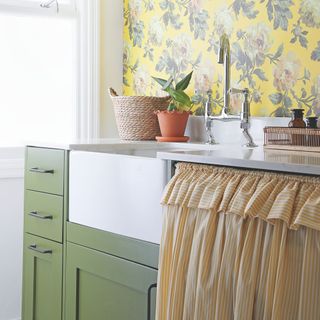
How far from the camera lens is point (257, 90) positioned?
2.77 m

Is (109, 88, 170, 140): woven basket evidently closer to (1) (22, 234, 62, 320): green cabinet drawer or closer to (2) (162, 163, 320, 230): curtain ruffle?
(1) (22, 234, 62, 320): green cabinet drawer

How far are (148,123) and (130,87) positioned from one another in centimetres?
52

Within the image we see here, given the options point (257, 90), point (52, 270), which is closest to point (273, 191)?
point (257, 90)

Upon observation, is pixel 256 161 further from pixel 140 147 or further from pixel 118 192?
pixel 140 147

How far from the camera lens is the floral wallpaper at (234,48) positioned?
2.56 metres

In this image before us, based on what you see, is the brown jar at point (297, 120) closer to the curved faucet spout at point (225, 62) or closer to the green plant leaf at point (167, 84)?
the curved faucet spout at point (225, 62)

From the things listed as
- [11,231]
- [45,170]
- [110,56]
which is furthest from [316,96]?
[11,231]

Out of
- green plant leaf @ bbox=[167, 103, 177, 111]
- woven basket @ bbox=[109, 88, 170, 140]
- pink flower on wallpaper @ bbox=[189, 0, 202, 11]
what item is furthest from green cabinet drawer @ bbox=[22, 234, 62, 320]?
pink flower on wallpaper @ bbox=[189, 0, 202, 11]

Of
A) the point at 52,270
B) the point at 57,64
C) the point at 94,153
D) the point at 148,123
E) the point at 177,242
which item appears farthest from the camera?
the point at 57,64

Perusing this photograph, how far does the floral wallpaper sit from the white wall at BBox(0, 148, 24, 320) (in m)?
0.73

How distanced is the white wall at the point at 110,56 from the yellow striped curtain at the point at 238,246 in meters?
1.62

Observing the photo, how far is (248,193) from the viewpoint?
1757 millimetres

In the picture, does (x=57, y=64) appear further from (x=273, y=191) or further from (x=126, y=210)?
(x=273, y=191)

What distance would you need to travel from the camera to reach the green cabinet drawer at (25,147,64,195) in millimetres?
2705
